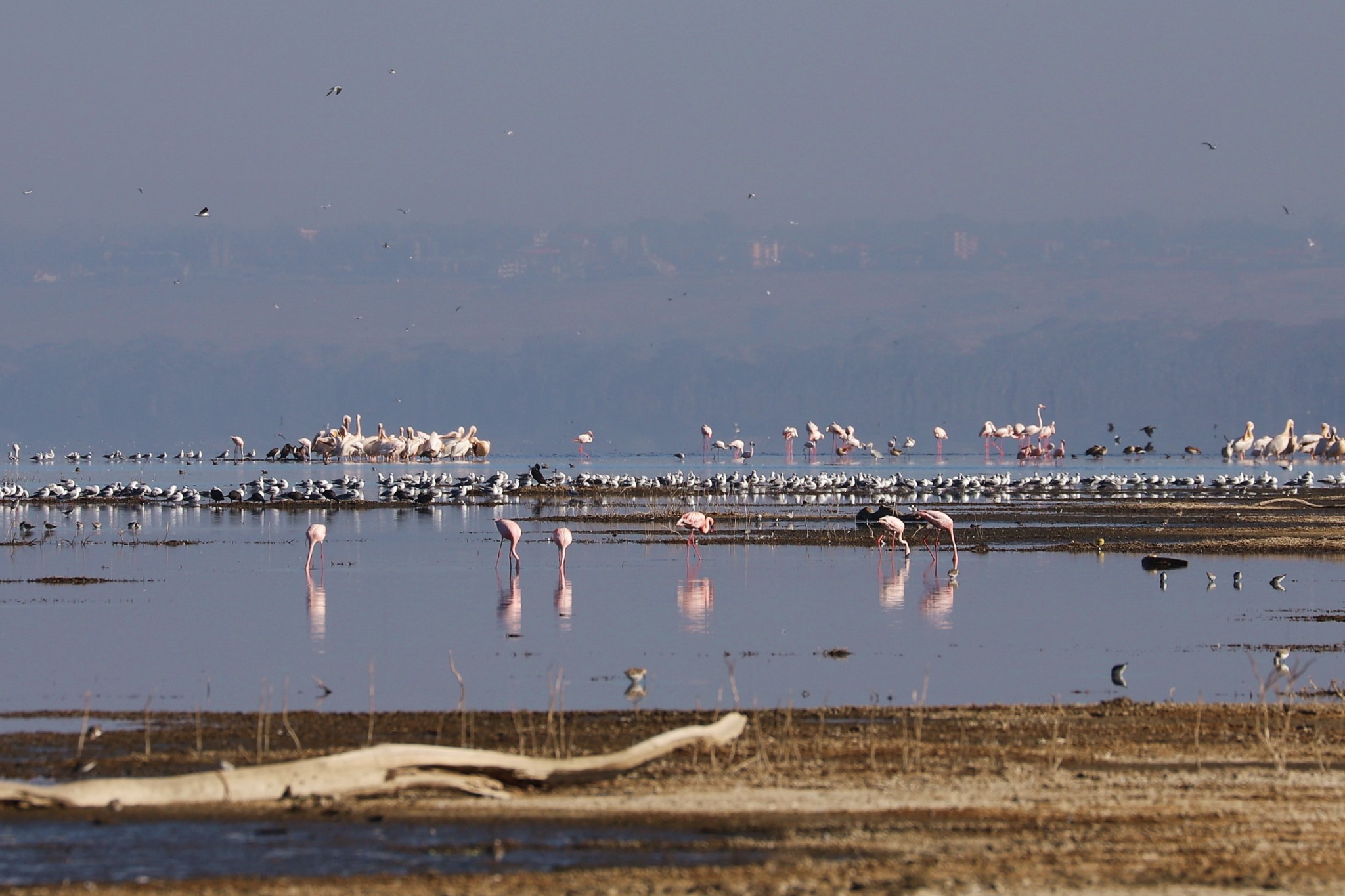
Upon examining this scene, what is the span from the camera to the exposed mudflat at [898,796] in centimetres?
754

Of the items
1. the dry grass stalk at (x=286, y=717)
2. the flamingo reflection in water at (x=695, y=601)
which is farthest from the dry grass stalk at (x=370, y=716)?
the flamingo reflection in water at (x=695, y=601)

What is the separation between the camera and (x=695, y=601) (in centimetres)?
2041

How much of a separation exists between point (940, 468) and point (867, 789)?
2496 inches

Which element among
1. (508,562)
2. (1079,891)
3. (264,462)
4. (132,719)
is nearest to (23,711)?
(132,719)

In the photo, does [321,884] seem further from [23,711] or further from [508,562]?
[508,562]

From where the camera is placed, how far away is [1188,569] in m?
24.6

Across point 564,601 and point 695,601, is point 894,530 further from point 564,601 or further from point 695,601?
point 564,601

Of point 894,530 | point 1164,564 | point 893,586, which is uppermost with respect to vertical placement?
point 894,530

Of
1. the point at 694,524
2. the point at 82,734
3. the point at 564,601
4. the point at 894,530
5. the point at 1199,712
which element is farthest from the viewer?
the point at 694,524

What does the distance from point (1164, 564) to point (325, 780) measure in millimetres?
17789

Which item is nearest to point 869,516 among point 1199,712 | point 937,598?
point 937,598

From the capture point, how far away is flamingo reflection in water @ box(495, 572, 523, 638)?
1788 centimetres

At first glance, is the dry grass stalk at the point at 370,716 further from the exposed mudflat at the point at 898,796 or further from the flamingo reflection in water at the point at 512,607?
the flamingo reflection in water at the point at 512,607

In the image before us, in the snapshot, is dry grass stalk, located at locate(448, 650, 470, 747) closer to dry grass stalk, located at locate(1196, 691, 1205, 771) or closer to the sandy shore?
the sandy shore
